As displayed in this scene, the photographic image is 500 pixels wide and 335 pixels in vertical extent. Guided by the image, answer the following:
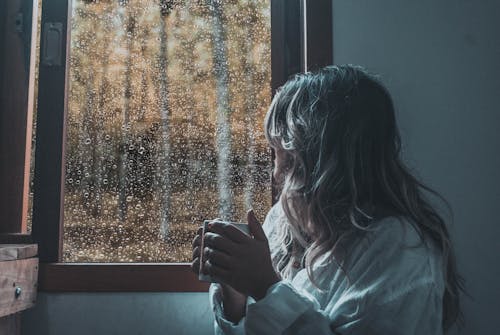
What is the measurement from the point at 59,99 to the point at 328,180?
85 centimetres

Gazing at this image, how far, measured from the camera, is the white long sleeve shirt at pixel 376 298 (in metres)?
0.72

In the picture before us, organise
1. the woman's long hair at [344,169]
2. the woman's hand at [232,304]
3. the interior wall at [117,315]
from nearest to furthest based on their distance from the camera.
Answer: the woman's long hair at [344,169], the woman's hand at [232,304], the interior wall at [117,315]

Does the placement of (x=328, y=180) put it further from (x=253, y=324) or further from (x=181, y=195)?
(x=181, y=195)

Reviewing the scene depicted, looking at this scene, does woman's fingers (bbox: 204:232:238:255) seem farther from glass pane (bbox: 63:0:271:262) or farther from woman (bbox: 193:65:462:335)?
glass pane (bbox: 63:0:271:262)

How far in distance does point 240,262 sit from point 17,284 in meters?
0.64

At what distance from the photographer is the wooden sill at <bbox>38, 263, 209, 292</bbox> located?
1.23 m

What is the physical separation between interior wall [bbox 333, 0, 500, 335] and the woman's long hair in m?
0.36

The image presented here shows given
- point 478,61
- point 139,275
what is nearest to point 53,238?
point 139,275

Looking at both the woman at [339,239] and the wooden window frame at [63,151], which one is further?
the wooden window frame at [63,151]

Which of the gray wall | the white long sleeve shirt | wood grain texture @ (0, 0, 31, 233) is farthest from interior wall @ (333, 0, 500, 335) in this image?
wood grain texture @ (0, 0, 31, 233)

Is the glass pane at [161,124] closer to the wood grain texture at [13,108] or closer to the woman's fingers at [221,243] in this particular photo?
the wood grain texture at [13,108]

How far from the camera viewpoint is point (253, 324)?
752 mm

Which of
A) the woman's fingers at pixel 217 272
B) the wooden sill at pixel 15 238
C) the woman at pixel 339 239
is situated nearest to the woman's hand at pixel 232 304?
the woman at pixel 339 239

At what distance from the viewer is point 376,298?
0.73m
